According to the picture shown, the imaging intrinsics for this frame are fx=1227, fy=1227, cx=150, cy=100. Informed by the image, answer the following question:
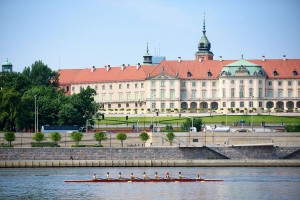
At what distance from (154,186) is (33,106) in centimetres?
5678

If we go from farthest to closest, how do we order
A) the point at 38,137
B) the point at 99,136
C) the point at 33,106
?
the point at 33,106
the point at 99,136
the point at 38,137

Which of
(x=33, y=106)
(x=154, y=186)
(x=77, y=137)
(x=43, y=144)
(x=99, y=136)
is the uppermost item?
(x=33, y=106)

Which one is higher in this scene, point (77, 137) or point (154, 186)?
point (77, 137)

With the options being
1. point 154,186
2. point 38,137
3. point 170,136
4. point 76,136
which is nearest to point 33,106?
point 38,137

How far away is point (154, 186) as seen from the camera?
125812 millimetres

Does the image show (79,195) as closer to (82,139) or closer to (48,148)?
(48,148)

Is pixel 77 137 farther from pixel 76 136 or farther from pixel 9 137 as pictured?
pixel 9 137

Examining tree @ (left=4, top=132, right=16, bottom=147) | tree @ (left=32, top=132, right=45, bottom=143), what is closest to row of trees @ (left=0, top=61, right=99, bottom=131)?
tree @ (left=32, top=132, right=45, bottom=143)

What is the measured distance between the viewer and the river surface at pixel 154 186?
118 meters

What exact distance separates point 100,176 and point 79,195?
51.1 feet

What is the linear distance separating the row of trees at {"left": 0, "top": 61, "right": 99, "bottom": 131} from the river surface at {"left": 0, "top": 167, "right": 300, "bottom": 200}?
27.8 m

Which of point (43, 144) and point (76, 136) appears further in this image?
point (76, 136)

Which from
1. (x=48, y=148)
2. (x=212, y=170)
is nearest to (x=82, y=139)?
(x=48, y=148)

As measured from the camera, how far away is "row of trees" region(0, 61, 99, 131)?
170000 mm
